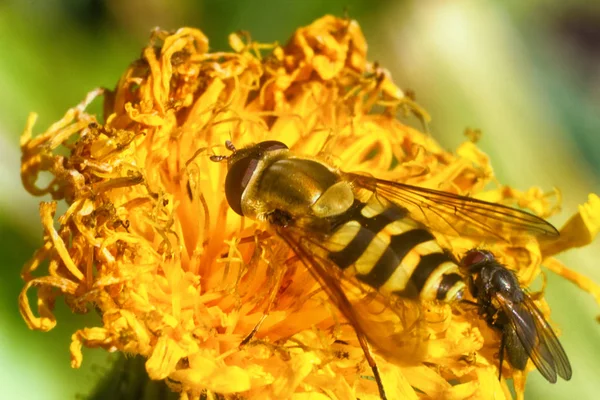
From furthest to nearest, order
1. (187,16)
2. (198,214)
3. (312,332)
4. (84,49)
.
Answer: (187,16) → (84,49) → (198,214) → (312,332)

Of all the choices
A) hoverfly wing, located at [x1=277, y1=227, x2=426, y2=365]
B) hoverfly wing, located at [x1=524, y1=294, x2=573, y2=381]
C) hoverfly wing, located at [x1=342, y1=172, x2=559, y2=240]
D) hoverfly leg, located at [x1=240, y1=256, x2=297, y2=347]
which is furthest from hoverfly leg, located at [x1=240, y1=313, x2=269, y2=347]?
hoverfly wing, located at [x1=524, y1=294, x2=573, y2=381]

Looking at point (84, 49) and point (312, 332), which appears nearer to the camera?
point (312, 332)

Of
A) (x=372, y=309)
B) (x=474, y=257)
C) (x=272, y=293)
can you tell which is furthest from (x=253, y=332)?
(x=474, y=257)

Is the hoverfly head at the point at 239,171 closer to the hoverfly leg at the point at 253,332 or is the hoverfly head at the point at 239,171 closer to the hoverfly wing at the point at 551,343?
the hoverfly leg at the point at 253,332

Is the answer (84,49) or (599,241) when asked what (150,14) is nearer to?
(84,49)

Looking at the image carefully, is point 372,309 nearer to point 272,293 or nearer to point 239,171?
point 272,293

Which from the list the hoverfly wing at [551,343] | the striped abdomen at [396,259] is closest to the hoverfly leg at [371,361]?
the striped abdomen at [396,259]

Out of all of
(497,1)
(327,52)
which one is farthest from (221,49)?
(497,1)

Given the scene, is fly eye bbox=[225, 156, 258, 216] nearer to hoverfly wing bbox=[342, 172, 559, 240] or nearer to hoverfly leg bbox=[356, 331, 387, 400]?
hoverfly wing bbox=[342, 172, 559, 240]
